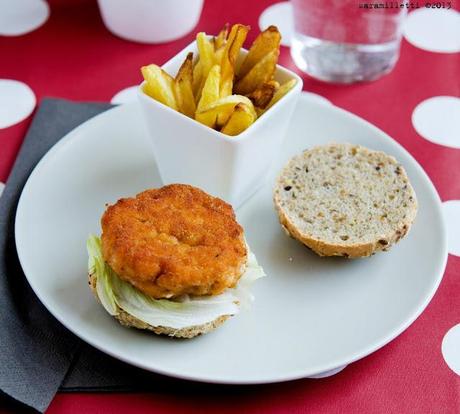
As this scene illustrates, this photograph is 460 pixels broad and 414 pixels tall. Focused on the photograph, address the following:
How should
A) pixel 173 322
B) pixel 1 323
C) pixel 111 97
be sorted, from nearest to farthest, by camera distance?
1. pixel 173 322
2. pixel 1 323
3. pixel 111 97

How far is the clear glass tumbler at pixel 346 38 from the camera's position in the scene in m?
3.21

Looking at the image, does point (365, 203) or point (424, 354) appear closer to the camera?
point (424, 354)

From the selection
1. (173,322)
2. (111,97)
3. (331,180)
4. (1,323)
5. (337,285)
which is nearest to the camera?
(173,322)

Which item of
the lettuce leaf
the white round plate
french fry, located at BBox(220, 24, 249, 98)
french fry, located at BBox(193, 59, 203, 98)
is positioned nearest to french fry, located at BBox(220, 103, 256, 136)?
french fry, located at BBox(220, 24, 249, 98)

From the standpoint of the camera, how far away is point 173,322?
2.11 metres

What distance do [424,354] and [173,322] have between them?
770 millimetres

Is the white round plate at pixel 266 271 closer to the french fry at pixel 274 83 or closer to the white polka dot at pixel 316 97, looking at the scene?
the white polka dot at pixel 316 97

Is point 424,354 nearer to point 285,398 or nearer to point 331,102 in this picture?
point 285,398

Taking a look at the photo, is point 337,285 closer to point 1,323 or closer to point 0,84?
point 1,323

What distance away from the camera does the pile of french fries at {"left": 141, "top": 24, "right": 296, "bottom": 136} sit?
2.46 metres

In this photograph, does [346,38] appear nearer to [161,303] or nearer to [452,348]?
[452,348]

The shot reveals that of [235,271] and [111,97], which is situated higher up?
[235,271]

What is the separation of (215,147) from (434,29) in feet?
5.57

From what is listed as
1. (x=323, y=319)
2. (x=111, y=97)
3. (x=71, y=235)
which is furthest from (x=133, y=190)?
(x=323, y=319)
